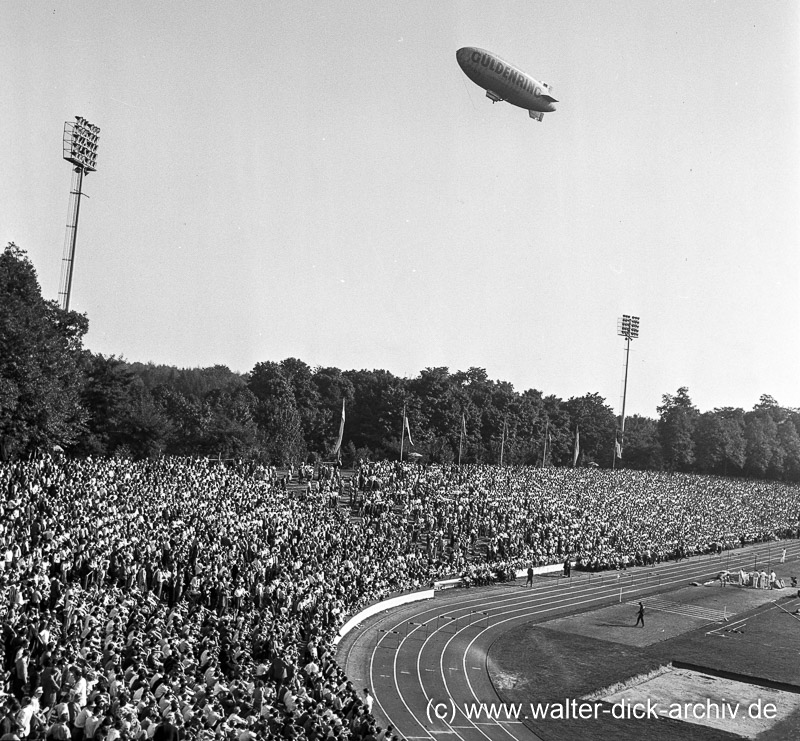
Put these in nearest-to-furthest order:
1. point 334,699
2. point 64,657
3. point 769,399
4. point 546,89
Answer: point 64,657 → point 334,699 → point 546,89 → point 769,399

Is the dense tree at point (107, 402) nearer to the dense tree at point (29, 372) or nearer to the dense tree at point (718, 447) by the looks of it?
the dense tree at point (29, 372)

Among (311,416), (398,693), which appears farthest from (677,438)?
(398,693)

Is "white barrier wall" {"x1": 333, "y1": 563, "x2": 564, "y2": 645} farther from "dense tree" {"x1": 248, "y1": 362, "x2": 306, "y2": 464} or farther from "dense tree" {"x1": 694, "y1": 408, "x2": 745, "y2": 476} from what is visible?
"dense tree" {"x1": 694, "y1": 408, "x2": 745, "y2": 476}

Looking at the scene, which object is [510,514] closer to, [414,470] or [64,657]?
[414,470]

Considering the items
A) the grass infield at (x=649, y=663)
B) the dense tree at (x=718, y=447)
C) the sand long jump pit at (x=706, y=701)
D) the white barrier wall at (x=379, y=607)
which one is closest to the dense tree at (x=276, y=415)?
the white barrier wall at (x=379, y=607)

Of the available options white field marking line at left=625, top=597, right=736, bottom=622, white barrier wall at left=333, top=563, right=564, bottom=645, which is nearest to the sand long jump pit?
white barrier wall at left=333, top=563, right=564, bottom=645

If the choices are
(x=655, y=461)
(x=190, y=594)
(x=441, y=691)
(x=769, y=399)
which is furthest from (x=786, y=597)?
(x=769, y=399)

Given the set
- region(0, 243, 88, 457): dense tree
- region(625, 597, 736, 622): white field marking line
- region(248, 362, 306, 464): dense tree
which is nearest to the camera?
region(0, 243, 88, 457): dense tree
